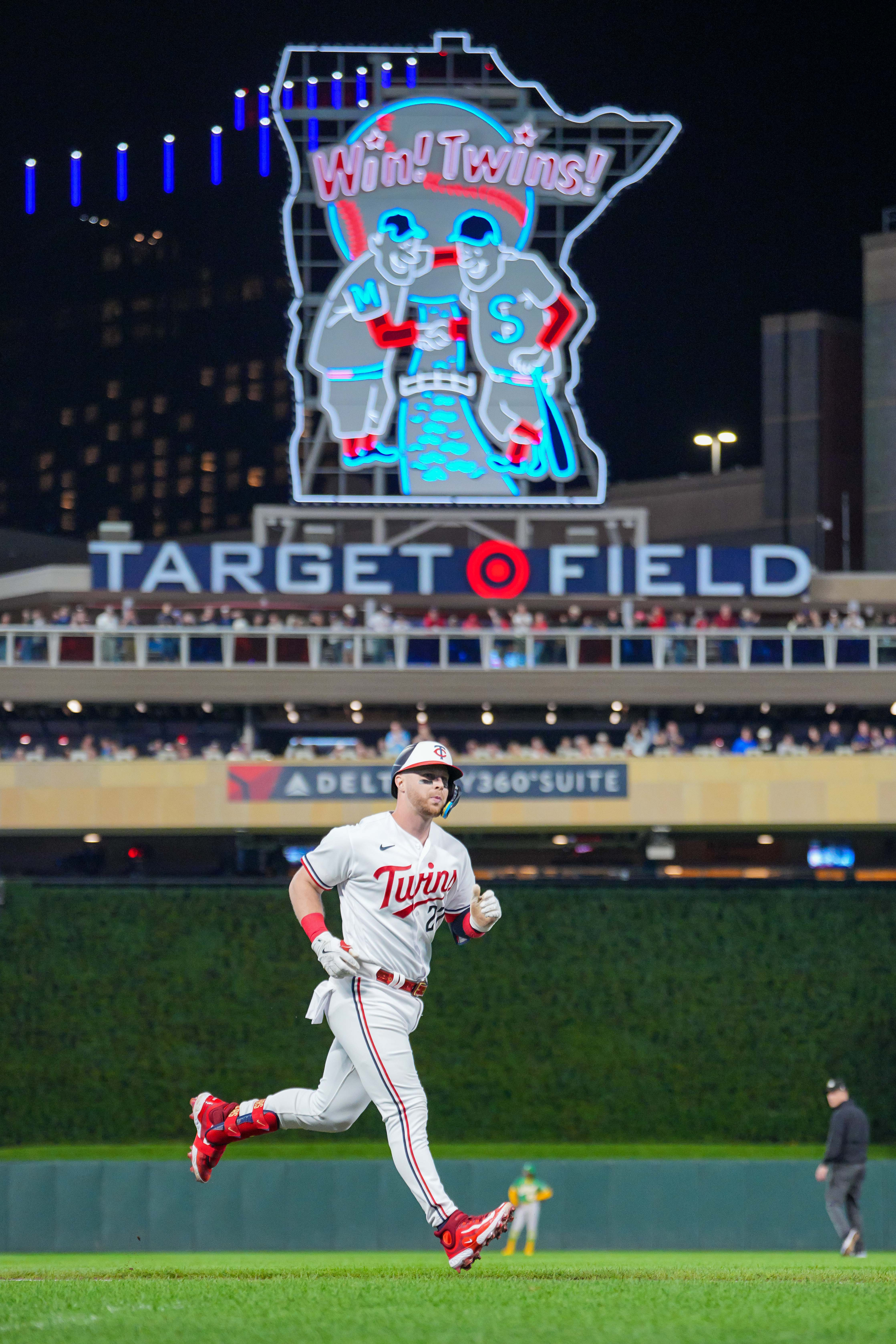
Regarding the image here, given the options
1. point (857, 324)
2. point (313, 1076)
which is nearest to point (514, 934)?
point (313, 1076)

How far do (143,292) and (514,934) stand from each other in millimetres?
126785

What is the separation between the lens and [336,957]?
777 cm

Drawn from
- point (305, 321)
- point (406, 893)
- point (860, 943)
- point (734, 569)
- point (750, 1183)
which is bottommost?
point (750, 1183)

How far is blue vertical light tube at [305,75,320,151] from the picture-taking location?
156 ft

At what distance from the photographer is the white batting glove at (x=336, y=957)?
306 inches

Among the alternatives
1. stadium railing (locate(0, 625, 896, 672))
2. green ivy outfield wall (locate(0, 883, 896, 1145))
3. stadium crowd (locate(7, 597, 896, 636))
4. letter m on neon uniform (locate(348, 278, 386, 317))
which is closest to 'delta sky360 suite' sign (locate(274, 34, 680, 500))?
letter m on neon uniform (locate(348, 278, 386, 317))

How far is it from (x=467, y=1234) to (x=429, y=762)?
2.06 m

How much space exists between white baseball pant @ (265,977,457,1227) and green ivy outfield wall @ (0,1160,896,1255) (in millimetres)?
13413

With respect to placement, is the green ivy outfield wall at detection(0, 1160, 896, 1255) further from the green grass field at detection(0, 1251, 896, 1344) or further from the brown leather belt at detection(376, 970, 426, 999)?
the brown leather belt at detection(376, 970, 426, 999)

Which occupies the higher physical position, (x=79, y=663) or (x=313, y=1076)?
(x=79, y=663)

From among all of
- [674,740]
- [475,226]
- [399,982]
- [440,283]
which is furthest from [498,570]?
[399,982]

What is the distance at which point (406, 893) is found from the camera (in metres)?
8.04

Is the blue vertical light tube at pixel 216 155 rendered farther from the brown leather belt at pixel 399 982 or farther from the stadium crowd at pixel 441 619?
the brown leather belt at pixel 399 982

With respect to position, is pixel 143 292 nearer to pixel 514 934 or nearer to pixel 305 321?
pixel 305 321
